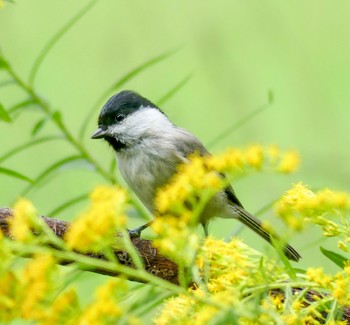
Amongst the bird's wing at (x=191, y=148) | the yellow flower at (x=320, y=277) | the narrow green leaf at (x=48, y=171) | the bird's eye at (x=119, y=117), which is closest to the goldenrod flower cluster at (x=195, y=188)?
the yellow flower at (x=320, y=277)

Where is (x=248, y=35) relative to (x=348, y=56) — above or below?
above

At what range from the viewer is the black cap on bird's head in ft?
14.4

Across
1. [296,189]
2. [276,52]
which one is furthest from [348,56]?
[296,189]

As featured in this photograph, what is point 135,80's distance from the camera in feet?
22.1

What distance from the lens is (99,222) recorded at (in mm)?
1043

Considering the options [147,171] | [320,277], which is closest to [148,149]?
[147,171]

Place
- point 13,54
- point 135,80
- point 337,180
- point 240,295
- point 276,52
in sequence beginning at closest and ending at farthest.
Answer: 1. point 240,295
2. point 337,180
3. point 276,52
4. point 13,54
5. point 135,80

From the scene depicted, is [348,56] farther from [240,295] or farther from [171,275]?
[240,295]

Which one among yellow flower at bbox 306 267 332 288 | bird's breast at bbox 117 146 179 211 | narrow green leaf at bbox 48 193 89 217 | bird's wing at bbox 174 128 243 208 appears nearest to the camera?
yellow flower at bbox 306 267 332 288

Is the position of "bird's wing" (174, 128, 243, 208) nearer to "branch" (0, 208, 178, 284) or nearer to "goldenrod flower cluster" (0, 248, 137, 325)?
"branch" (0, 208, 178, 284)

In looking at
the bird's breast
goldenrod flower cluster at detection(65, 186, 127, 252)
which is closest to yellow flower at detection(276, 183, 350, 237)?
goldenrod flower cluster at detection(65, 186, 127, 252)

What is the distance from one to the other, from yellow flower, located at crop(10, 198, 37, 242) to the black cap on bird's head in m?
3.18

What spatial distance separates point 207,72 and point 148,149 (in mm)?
480

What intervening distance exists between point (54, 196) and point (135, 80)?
1.82 meters
